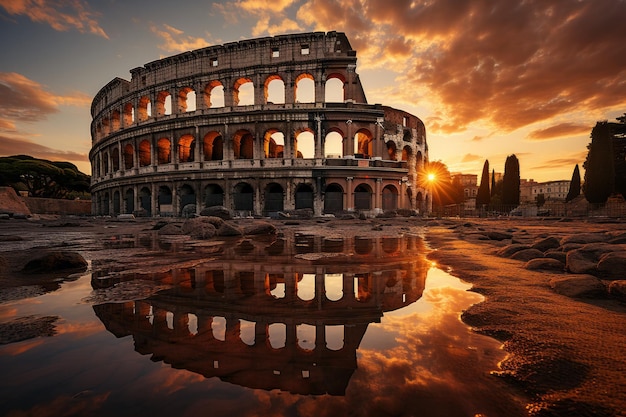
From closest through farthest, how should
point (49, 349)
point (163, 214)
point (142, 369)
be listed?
point (142, 369) < point (49, 349) < point (163, 214)

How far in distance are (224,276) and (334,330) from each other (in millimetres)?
1751

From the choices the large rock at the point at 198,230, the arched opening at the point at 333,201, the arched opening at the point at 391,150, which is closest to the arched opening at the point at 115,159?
the arched opening at the point at 333,201

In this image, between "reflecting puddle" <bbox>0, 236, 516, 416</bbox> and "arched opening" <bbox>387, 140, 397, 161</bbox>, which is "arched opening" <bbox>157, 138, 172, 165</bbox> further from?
"reflecting puddle" <bbox>0, 236, 516, 416</bbox>

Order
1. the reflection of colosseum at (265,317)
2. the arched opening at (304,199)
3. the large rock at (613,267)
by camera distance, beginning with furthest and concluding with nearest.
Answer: the arched opening at (304,199)
the large rock at (613,267)
the reflection of colosseum at (265,317)

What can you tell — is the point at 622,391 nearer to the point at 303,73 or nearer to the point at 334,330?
the point at 334,330

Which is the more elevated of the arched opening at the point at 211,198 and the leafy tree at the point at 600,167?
the leafy tree at the point at 600,167

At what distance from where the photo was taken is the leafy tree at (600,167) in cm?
2589

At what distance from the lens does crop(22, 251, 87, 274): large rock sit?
3248mm

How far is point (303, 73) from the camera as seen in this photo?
2134cm

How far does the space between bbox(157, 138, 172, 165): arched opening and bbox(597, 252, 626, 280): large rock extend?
1054 inches

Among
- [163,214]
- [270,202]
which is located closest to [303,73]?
[270,202]

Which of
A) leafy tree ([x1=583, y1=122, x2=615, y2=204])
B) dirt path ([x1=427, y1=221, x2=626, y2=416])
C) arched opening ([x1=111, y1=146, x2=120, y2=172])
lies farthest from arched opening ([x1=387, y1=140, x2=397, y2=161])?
arched opening ([x1=111, y1=146, x2=120, y2=172])

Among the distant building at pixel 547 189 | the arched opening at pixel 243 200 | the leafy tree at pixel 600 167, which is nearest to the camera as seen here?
the arched opening at pixel 243 200

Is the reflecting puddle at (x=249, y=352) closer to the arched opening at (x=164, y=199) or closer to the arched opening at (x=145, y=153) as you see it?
the arched opening at (x=164, y=199)
